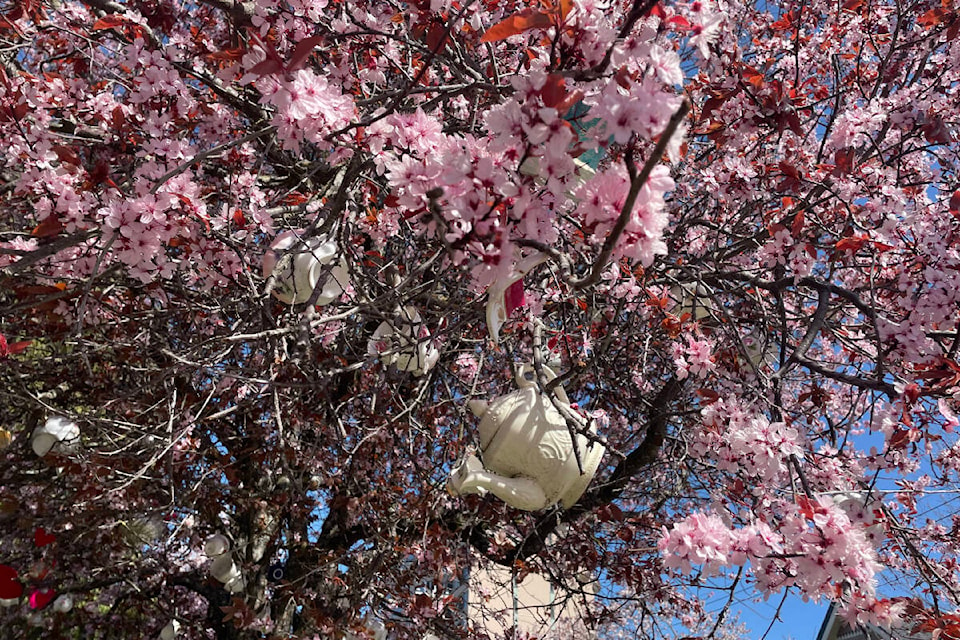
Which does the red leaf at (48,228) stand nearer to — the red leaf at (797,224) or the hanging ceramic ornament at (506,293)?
the hanging ceramic ornament at (506,293)

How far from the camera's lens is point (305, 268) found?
1759 mm

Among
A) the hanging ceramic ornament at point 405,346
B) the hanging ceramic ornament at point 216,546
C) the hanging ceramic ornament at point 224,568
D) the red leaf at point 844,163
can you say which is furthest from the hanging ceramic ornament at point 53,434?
the red leaf at point 844,163

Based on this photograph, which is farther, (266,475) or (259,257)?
(266,475)

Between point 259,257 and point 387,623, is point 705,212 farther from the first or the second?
point 387,623

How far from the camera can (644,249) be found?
963 mm

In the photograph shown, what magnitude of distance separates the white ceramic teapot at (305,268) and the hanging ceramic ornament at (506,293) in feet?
2.21

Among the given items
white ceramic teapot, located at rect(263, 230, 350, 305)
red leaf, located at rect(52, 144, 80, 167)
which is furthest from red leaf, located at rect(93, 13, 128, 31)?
white ceramic teapot, located at rect(263, 230, 350, 305)

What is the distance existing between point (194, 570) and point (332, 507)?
46.4 inches

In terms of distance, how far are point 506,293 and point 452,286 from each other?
157 cm

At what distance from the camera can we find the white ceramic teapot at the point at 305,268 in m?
1.71

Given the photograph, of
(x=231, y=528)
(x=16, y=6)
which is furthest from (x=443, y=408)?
(x=16, y=6)

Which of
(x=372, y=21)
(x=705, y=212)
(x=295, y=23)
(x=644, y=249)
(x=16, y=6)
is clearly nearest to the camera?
(x=644, y=249)

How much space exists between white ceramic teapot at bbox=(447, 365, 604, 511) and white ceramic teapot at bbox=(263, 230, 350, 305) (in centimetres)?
61

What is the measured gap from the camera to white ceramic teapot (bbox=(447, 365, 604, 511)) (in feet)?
5.72
